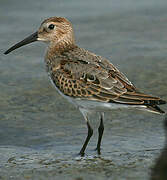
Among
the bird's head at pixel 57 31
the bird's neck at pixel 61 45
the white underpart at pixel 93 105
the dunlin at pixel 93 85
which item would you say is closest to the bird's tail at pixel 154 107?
the dunlin at pixel 93 85

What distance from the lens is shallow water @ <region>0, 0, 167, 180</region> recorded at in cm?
792

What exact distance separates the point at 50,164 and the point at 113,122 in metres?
2.71

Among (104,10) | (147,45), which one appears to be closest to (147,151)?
(147,45)

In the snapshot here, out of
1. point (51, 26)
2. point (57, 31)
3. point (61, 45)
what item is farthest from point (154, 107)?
point (51, 26)

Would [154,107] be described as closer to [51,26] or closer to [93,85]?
[93,85]

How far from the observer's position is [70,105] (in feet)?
37.0

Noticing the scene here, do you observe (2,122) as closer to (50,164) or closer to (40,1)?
(50,164)

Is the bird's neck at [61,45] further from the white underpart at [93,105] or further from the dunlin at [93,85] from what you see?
the white underpart at [93,105]

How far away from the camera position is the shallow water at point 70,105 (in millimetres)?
7922

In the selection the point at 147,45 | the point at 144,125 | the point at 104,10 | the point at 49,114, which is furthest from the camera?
the point at 104,10

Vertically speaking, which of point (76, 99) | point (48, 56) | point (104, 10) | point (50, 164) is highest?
point (104, 10)

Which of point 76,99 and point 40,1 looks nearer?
point 76,99

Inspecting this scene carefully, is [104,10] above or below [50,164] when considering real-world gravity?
above

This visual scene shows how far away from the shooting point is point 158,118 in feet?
34.4
